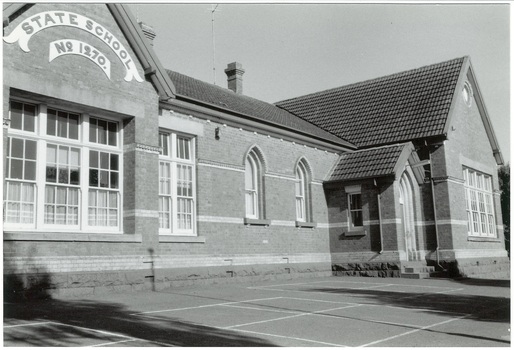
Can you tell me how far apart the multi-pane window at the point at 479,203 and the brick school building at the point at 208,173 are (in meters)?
0.10

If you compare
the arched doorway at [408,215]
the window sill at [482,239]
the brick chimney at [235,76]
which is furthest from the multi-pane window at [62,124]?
the window sill at [482,239]

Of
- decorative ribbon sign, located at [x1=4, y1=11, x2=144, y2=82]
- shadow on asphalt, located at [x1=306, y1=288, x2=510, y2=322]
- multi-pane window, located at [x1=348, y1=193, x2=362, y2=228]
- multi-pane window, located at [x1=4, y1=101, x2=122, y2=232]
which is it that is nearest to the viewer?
shadow on asphalt, located at [x1=306, y1=288, x2=510, y2=322]

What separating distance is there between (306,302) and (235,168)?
7.26 m

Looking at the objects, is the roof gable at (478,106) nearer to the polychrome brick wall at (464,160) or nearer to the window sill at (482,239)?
the polychrome brick wall at (464,160)

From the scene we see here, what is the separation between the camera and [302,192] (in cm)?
2150

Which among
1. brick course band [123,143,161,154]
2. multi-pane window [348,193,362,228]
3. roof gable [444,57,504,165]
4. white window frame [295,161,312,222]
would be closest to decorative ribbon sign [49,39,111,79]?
brick course band [123,143,161,154]

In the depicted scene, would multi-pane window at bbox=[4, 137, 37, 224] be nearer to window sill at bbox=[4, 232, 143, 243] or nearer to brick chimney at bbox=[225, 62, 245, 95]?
window sill at bbox=[4, 232, 143, 243]

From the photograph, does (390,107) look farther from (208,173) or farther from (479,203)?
(208,173)

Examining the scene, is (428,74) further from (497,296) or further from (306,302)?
(306,302)

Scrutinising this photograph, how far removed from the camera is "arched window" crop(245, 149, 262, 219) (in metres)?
19.0

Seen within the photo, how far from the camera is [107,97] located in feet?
43.8

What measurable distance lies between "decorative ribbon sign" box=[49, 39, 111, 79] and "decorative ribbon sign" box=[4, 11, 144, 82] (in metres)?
0.03

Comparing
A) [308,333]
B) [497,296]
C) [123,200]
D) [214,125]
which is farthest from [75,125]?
[497,296]

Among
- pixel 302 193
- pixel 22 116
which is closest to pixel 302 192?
pixel 302 193
